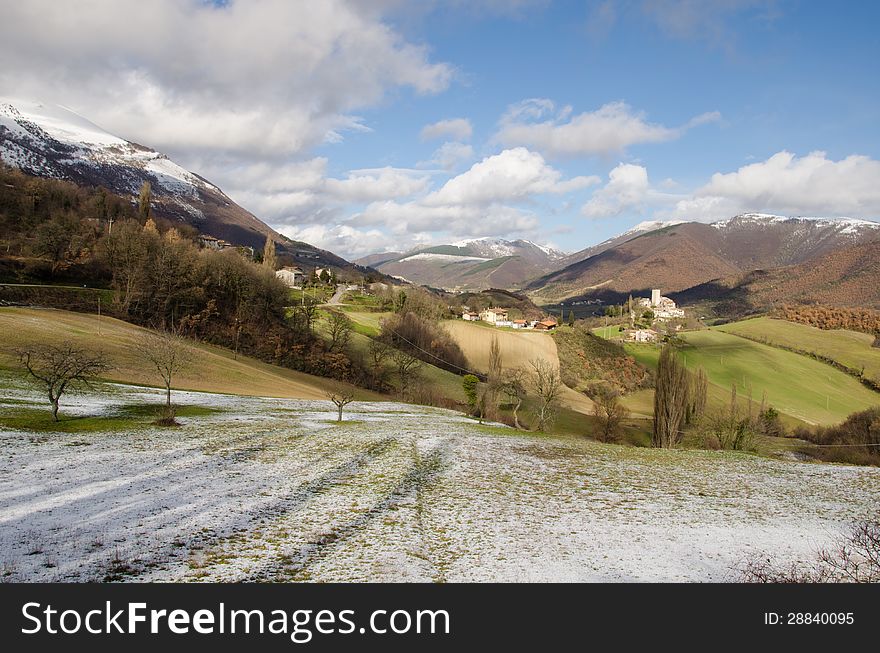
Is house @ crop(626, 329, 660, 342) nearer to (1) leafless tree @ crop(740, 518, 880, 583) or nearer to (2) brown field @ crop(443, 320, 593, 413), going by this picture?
(2) brown field @ crop(443, 320, 593, 413)

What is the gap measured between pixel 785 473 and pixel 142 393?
156 ft

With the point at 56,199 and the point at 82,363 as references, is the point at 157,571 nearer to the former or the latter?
the point at 82,363

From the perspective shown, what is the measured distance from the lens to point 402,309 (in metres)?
129

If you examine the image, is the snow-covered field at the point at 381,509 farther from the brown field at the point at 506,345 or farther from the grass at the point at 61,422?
the brown field at the point at 506,345

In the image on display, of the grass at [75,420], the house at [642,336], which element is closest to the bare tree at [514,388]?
the grass at [75,420]

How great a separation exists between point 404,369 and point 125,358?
45.2m

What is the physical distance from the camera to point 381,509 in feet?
59.9

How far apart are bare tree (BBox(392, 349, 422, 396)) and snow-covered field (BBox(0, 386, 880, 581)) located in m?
54.8

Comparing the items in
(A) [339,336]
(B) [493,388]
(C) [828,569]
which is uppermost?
(A) [339,336]

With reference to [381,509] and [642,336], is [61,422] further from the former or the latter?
[642,336]

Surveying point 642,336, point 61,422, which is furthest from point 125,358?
point 642,336

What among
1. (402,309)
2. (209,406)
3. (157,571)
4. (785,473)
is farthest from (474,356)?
(157,571)

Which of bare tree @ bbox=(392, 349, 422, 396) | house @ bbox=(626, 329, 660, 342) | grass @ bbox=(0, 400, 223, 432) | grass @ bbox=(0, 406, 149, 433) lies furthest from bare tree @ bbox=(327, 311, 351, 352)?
house @ bbox=(626, 329, 660, 342)

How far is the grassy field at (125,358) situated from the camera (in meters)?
51.2
